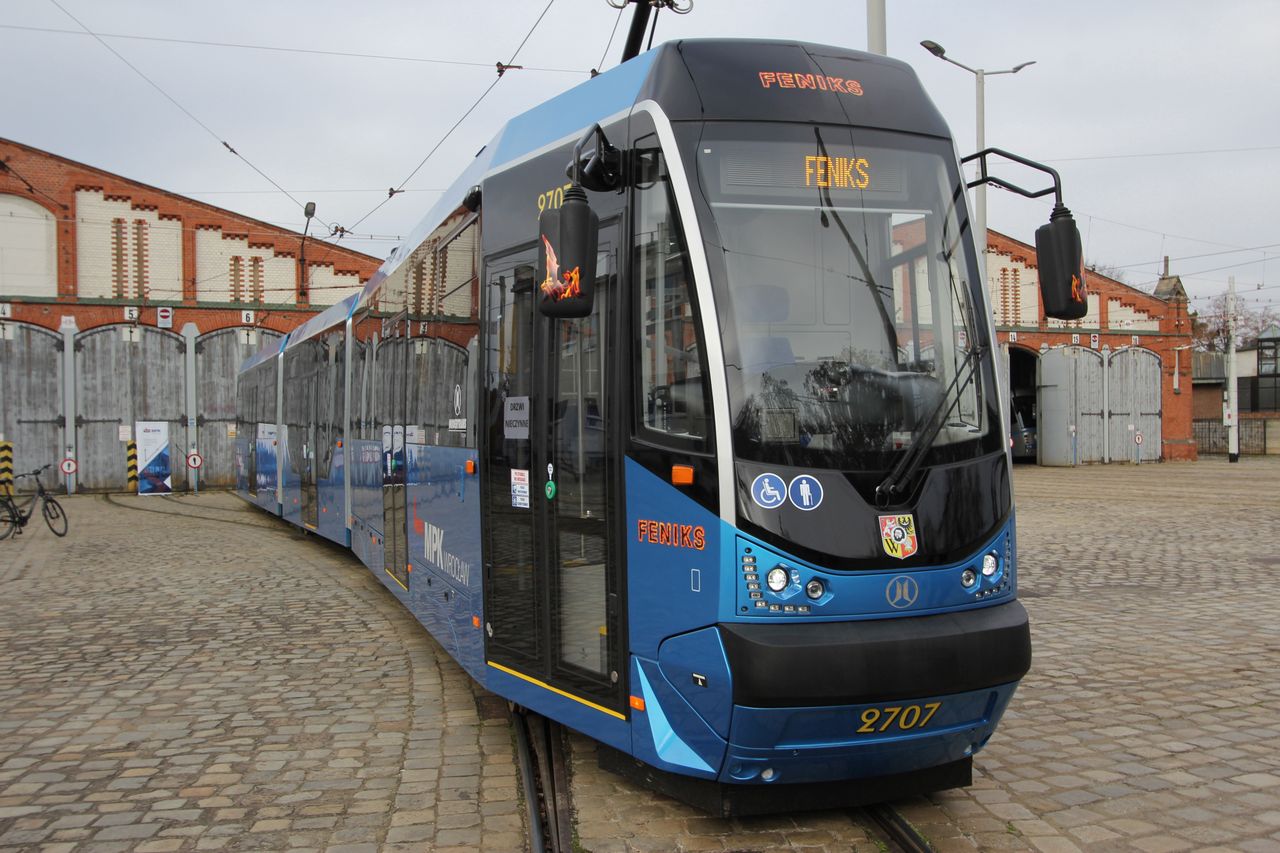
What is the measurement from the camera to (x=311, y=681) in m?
7.67

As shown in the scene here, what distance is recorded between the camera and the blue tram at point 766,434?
418 centimetres

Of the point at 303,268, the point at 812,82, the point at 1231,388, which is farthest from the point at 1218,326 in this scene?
the point at 812,82

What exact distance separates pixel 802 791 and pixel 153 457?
3086cm

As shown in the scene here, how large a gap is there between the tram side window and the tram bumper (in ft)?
→ 3.04

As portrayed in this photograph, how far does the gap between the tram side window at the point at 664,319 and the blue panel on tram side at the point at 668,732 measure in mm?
1061

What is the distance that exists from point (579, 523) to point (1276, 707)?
4.74 metres

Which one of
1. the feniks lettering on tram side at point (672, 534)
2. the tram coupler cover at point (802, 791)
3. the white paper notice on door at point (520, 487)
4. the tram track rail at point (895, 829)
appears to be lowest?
the tram track rail at point (895, 829)

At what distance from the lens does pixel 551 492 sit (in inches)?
208

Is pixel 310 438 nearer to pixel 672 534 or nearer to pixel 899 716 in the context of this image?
pixel 672 534

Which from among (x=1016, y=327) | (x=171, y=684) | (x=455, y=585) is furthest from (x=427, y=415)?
(x=1016, y=327)

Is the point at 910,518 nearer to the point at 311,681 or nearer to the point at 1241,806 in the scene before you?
the point at 1241,806

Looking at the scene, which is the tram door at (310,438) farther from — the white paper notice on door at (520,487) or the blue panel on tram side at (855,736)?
the blue panel on tram side at (855,736)

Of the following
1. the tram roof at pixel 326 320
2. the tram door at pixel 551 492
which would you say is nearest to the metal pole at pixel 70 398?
the tram roof at pixel 326 320

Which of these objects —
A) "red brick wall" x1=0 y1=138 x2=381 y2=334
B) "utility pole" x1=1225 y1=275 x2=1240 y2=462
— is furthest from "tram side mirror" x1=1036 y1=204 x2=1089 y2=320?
"utility pole" x1=1225 y1=275 x2=1240 y2=462
